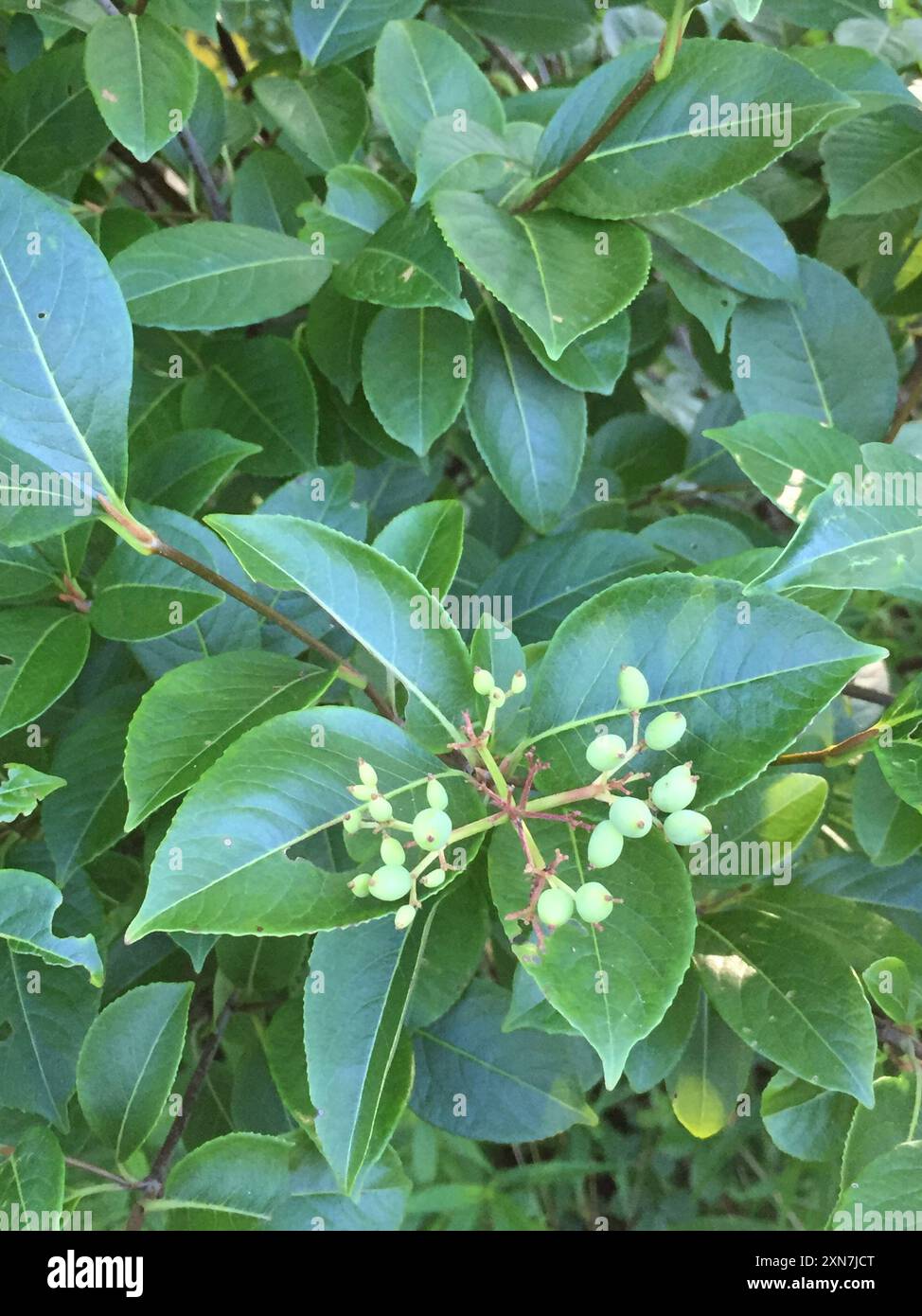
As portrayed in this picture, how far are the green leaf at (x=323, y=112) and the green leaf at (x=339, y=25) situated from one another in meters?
0.03

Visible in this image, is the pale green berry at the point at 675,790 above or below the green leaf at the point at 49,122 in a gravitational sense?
below

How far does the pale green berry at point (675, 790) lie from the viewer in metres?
0.69

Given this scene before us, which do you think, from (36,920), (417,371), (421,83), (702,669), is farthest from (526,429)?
(36,920)

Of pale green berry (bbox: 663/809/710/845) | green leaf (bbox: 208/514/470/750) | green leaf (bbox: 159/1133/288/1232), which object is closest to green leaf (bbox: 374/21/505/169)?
green leaf (bbox: 208/514/470/750)

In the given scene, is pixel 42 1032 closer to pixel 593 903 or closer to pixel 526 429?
pixel 593 903

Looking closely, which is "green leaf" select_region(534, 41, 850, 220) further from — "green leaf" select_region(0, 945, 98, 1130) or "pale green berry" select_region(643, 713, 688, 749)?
"green leaf" select_region(0, 945, 98, 1130)

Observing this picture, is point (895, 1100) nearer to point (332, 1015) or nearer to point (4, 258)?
point (332, 1015)

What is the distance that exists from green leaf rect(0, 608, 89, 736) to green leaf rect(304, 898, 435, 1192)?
1.07ft

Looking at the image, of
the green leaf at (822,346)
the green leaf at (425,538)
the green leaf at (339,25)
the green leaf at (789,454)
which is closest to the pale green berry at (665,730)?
the green leaf at (425,538)

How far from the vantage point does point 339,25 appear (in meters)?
1.25

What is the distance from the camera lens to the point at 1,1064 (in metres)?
1.12

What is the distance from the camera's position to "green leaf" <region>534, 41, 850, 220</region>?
0.94 meters

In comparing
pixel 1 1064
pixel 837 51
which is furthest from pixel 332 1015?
pixel 837 51

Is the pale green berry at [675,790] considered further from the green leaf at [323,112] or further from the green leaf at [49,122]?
the green leaf at [49,122]
